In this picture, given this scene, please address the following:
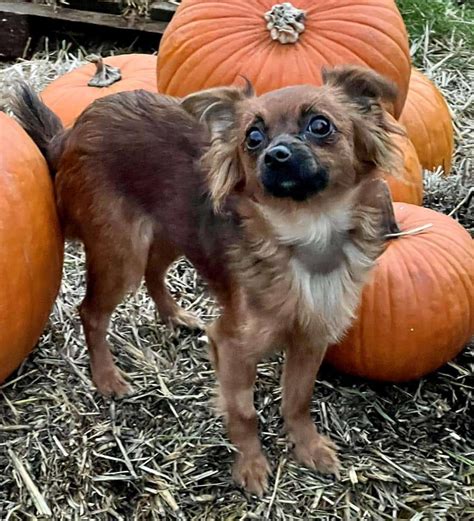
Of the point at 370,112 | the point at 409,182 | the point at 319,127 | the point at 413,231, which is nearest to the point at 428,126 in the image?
the point at 409,182

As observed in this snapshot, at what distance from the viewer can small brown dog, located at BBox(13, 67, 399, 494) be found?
2.77 metres

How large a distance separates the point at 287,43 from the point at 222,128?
1.20m

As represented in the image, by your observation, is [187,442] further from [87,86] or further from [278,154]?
[87,86]

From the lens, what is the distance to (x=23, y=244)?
10.7 ft

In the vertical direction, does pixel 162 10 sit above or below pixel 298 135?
below

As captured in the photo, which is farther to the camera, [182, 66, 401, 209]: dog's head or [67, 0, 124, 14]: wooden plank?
[67, 0, 124, 14]: wooden plank

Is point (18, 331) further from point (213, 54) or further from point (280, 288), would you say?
point (213, 54)

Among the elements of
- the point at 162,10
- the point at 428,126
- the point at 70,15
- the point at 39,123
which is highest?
the point at 39,123

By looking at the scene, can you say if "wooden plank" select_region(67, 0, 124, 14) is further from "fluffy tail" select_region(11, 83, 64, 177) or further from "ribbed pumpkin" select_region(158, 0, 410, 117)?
"fluffy tail" select_region(11, 83, 64, 177)

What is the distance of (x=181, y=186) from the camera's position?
319cm

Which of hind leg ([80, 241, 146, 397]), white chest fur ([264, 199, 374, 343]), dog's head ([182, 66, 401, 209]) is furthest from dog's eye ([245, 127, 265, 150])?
hind leg ([80, 241, 146, 397])

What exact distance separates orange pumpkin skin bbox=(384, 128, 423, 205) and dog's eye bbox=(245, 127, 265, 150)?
125 cm

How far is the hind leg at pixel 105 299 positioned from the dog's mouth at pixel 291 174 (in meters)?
0.82

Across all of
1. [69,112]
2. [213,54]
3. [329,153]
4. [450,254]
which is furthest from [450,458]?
[69,112]
